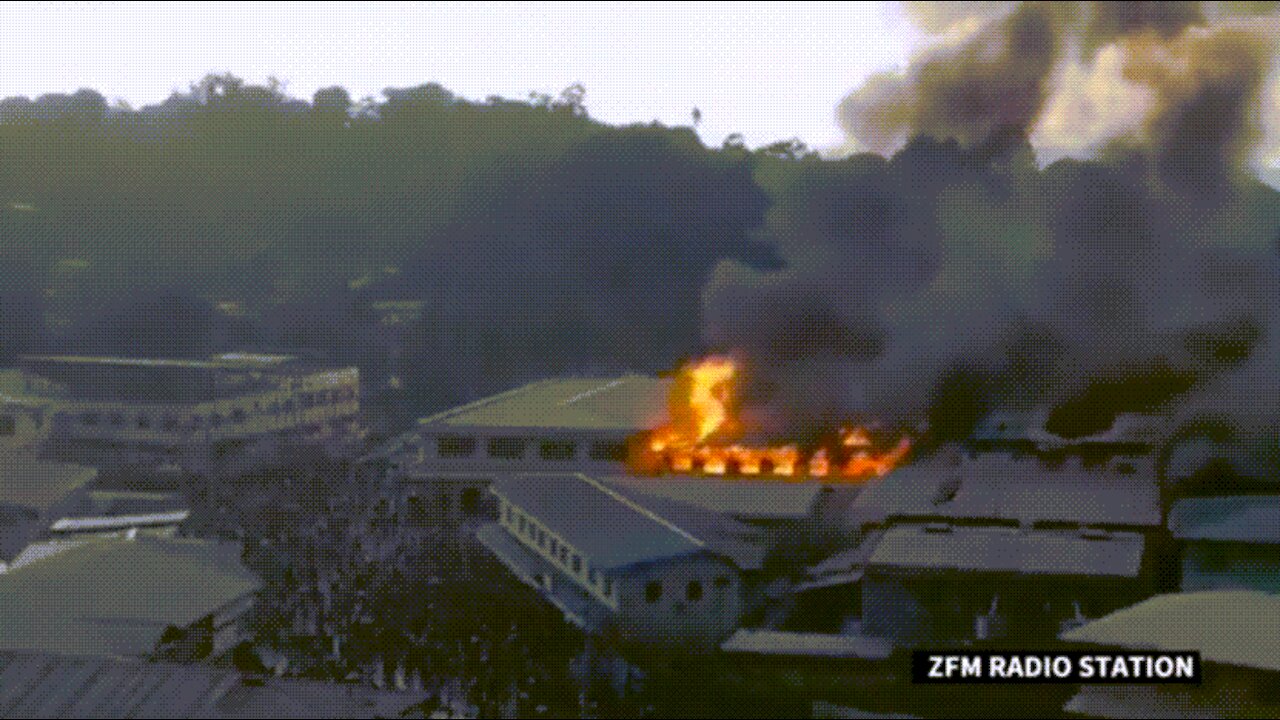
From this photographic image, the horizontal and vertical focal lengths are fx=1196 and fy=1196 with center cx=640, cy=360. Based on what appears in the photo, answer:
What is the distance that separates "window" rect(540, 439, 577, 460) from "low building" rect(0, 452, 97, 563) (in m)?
13.4

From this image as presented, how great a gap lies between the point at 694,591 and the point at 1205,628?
995 cm

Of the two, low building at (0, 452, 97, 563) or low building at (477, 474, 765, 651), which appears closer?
low building at (477, 474, 765, 651)

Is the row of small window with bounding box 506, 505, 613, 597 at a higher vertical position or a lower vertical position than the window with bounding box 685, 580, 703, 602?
higher

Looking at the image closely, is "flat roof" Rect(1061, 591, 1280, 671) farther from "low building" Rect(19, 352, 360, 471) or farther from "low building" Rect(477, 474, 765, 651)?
"low building" Rect(19, 352, 360, 471)

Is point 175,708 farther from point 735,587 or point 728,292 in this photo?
point 728,292

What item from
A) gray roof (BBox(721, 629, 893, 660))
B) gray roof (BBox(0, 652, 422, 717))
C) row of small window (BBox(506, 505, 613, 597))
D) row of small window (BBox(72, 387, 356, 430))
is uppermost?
row of small window (BBox(72, 387, 356, 430))

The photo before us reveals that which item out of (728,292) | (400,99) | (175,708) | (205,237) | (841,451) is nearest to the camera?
(175,708)

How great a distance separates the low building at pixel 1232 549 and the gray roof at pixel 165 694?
653 inches

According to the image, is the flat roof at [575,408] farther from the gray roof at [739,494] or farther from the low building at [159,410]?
the low building at [159,410]

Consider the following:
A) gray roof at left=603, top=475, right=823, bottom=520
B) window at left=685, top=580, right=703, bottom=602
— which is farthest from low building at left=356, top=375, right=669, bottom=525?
window at left=685, top=580, right=703, bottom=602

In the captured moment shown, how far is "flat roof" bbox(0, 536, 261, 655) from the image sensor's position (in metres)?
16.7

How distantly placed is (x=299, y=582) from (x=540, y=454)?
13927 mm

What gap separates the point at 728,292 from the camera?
41.9m

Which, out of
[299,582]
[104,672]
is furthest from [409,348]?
[104,672]
